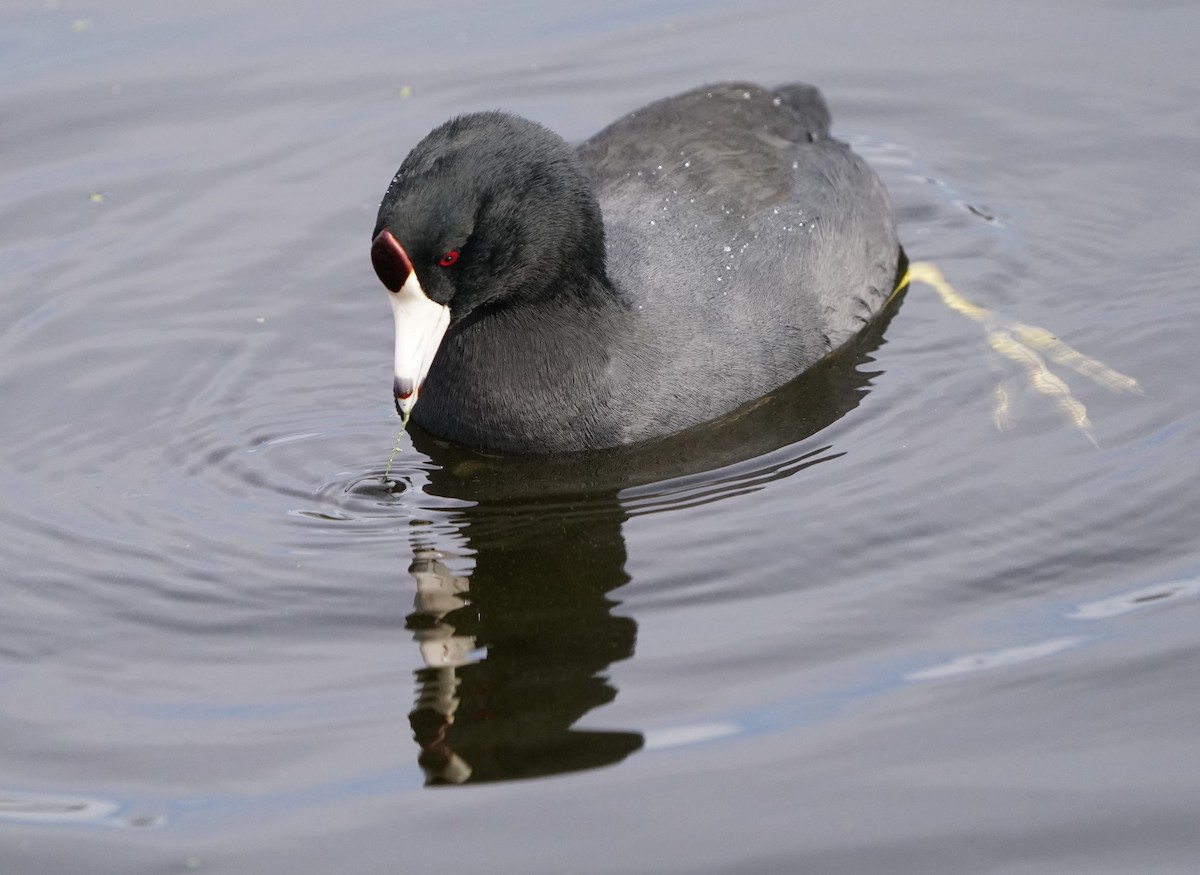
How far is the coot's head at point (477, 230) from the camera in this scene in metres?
4.80

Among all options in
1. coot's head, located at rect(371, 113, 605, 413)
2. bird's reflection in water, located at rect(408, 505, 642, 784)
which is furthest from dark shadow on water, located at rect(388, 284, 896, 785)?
coot's head, located at rect(371, 113, 605, 413)

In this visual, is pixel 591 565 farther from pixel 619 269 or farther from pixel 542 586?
pixel 619 269

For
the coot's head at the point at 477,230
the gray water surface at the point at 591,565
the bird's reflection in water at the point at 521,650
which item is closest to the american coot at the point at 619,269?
the coot's head at the point at 477,230

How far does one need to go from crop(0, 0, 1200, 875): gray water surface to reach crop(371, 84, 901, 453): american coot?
0.15 m

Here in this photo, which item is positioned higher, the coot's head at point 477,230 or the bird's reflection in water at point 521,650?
the coot's head at point 477,230

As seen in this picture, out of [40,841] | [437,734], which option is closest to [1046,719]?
[437,734]

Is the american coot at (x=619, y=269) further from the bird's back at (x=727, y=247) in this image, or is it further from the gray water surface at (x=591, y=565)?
the gray water surface at (x=591, y=565)

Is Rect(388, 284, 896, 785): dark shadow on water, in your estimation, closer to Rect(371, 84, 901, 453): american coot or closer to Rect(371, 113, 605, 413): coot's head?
Rect(371, 84, 901, 453): american coot

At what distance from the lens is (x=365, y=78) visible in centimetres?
883

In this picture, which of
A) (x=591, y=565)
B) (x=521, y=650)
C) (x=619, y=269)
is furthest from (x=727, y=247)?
(x=521, y=650)

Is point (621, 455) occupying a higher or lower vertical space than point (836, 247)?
lower

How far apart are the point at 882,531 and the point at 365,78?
495cm

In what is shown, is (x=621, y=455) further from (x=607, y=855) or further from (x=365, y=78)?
(x=365, y=78)

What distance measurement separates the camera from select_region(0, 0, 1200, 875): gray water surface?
3871 millimetres
